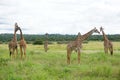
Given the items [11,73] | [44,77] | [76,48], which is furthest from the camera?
[76,48]

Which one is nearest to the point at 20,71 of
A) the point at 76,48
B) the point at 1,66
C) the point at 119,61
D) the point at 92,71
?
the point at 1,66

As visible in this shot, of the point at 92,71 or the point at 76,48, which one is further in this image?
the point at 76,48

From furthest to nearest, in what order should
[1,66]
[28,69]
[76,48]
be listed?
[76,48], [1,66], [28,69]

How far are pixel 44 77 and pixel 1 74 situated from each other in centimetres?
197

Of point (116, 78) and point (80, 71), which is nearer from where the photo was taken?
point (116, 78)

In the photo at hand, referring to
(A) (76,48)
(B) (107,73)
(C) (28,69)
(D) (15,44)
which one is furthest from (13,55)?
(B) (107,73)

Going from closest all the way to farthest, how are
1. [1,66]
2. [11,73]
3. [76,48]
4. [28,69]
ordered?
[11,73] → [28,69] → [1,66] → [76,48]

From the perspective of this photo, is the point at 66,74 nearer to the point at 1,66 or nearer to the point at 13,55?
the point at 1,66

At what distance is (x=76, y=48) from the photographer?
20516 mm

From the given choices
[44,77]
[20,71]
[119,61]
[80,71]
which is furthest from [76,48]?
[44,77]

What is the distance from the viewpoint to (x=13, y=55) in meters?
22.4

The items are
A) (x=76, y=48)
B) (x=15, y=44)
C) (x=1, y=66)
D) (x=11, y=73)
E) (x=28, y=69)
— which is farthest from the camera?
(x=15, y=44)

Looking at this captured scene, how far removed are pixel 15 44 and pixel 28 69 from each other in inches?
243

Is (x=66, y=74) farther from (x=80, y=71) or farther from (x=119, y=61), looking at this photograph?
(x=119, y=61)
